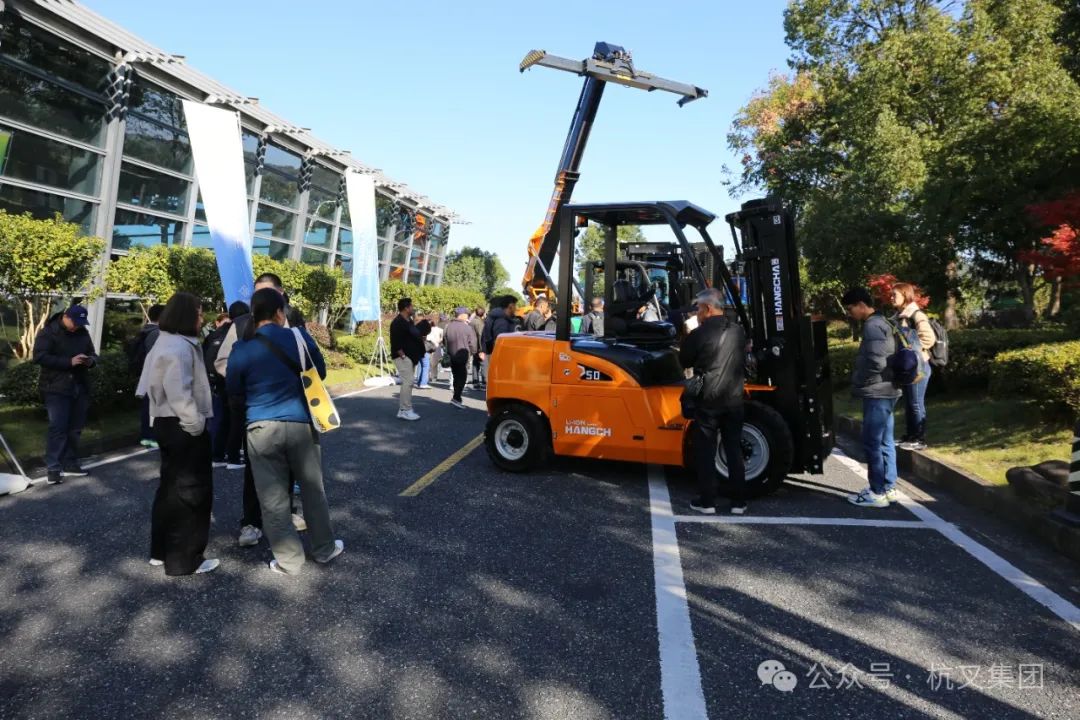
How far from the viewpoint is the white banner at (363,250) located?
51.0ft

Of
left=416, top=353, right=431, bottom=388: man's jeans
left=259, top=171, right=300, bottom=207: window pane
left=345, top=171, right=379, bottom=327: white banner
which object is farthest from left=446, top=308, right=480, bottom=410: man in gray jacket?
left=259, top=171, right=300, bottom=207: window pane

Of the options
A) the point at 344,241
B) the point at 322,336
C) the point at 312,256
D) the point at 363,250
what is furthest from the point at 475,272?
the point at 363,250

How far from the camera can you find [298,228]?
22469 millimetres

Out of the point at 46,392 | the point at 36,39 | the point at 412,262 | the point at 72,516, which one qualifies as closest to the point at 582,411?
the point at 72,516

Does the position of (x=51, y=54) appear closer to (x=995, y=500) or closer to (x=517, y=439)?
(x=517, y=439)

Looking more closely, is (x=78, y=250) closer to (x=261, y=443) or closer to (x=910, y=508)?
(x=261, y=443)

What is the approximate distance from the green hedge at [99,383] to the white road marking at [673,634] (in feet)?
24.3

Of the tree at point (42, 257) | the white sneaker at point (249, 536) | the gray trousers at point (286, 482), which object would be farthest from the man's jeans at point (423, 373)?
the gray trousers at point (286, 482)

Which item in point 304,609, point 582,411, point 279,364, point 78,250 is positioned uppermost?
point 78,250

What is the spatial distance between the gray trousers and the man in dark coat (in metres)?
3.40

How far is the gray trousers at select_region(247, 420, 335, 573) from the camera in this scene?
161 inches

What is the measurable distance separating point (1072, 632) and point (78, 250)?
11.2 meters

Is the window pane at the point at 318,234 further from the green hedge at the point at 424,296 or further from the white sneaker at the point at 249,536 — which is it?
the white sneaker at the point at 249,536

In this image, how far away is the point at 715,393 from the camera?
5328mm
